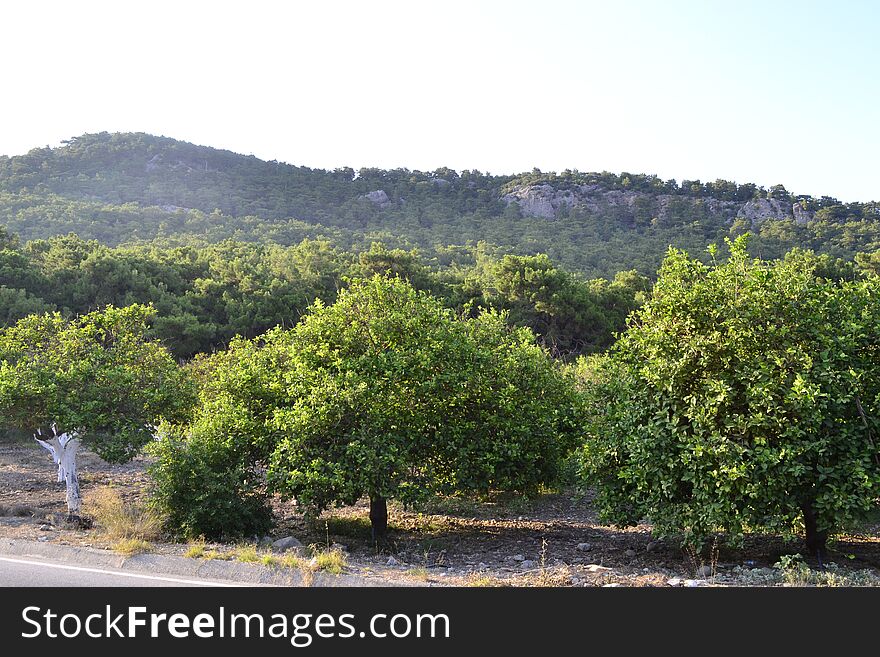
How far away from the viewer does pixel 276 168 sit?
4557 inches

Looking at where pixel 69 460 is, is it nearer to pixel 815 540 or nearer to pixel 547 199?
pixel 815 540

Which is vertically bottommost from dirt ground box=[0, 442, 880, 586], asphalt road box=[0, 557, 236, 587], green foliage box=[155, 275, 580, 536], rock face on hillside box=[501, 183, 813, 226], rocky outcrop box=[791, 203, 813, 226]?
dirt ground box=[0, 442, 880, 586]

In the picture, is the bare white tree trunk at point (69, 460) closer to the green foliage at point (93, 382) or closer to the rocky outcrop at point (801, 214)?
the green foliage at point (93, 382)

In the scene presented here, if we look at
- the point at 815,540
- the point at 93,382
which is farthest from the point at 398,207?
the point at 815,540

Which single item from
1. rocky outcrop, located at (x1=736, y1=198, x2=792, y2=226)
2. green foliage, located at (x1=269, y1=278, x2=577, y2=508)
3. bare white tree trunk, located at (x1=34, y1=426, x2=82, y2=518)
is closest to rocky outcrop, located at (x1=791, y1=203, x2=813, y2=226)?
rocky outcrop, located at (x1=736, y1=198, x2=792, y2=226)

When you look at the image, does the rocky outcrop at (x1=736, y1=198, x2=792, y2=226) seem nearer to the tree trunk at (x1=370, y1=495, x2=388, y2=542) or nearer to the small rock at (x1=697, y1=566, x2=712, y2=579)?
the tree trunk at (x1=370, y1=495, x2=388, y2=542)

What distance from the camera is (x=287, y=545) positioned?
41.8 ft

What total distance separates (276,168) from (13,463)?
99.6 metres

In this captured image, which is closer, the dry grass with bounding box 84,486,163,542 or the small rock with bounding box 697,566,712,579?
the small rock with bounding box 697,566,712,579

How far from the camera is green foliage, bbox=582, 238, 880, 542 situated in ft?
32.8

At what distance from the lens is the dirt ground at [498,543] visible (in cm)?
1016

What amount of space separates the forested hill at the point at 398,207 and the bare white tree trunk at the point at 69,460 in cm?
4942

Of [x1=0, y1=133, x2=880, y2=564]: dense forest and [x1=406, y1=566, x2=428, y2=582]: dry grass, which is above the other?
[x1=0, y1=133, x2=880, y2=564]: dense forest

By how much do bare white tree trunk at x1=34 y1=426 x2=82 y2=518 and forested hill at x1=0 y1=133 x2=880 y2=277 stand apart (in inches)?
1946
